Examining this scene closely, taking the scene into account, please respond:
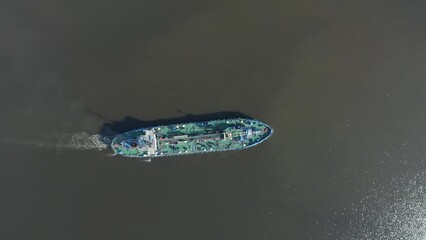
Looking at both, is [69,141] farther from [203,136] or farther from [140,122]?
[203,136]

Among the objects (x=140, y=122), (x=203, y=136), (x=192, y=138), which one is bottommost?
(x=192, y=138)

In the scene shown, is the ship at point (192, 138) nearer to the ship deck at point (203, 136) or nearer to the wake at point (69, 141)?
the ship deck at point (203, 136)

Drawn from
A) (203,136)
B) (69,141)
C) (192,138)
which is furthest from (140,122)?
(69,141)

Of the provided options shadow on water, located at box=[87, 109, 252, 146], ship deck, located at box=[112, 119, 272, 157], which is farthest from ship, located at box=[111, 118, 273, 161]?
shadow on water, located at box=[87, 109, 252, 146]

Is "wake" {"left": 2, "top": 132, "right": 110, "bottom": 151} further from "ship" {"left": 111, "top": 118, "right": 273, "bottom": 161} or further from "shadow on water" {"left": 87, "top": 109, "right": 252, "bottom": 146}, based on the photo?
"ship" {"left": 111, "top": 118, "right": 273, "bottom": 161}

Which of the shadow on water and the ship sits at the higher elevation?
the shadow on water

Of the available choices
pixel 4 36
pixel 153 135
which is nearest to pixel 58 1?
pixel 4 36

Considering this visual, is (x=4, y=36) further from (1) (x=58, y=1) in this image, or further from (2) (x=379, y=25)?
(2) (x=379, y=25)
